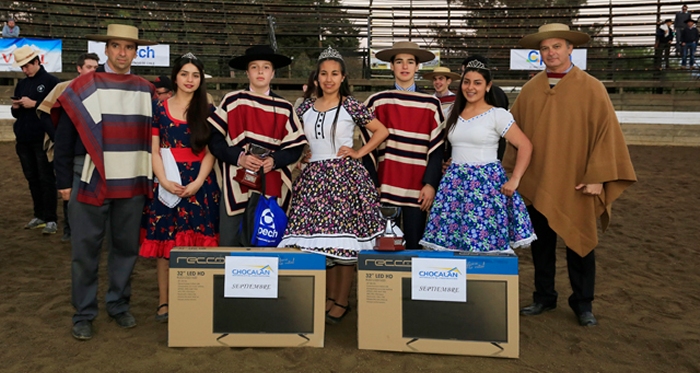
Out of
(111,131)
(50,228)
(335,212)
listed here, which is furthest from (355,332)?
(50,228)

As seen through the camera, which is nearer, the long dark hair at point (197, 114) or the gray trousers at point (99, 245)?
the gray trousers at point (99, 245)

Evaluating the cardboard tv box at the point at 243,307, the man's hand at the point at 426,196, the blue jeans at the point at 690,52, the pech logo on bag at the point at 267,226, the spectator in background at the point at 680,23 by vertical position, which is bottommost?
the cardboard tv box at the point at 243,307

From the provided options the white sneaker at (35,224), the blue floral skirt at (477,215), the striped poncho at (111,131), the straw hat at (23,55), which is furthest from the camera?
the white sneaker at (35,224)

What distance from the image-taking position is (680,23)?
1705cm

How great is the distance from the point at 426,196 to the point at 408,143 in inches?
14.0

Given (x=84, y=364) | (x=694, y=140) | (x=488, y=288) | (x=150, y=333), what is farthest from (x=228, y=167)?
(x=694, y=140)

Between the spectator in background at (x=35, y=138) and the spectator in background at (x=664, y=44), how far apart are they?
16.2 metres

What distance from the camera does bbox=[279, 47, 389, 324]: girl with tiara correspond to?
137 inches

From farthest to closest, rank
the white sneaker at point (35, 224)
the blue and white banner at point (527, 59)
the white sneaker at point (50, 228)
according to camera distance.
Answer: the blue and white banner at point (527, 59) → the white sneaker at point (35, 224) → the white sneaker at point (50, 228)

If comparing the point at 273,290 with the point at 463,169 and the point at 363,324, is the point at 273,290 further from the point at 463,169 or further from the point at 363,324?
the point at 463,169

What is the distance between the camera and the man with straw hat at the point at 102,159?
11.2 feet

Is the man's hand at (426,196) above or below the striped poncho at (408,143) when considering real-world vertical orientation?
below

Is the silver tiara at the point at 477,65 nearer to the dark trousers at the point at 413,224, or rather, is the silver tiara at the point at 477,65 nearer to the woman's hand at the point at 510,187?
the woman's hand at the point at 510,187

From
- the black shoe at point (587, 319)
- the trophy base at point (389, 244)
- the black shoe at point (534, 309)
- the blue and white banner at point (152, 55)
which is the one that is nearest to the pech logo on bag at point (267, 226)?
the trophy base at point (389, 244)
